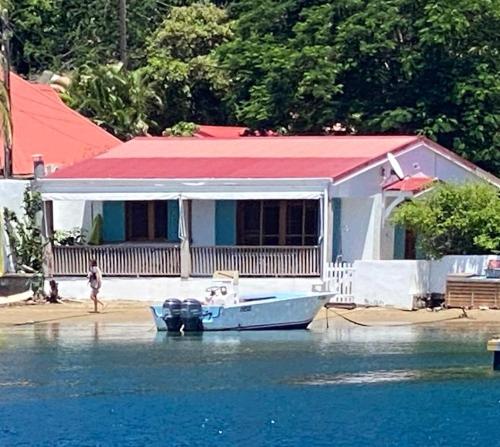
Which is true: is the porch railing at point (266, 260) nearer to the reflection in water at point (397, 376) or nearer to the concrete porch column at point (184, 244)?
the concrete porch column at point (184, 244)

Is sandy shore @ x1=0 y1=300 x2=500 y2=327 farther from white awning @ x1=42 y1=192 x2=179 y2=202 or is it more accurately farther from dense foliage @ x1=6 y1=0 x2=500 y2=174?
dense foliage @ x1=6 y1=0 x2=500 y2=174

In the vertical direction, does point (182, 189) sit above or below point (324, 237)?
above

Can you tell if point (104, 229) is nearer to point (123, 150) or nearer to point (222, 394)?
point (123, 150)

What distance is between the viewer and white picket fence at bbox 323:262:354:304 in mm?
40969

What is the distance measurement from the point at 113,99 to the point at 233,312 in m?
20.3

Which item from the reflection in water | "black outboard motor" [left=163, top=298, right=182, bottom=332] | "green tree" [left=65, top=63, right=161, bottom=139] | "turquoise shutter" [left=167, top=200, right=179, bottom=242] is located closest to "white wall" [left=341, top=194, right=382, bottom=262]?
"turquoise shutter" [left=167, top=200, right=179, bottom=242]

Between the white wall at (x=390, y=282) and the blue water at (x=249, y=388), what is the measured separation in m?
2.22

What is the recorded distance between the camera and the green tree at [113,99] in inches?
2179

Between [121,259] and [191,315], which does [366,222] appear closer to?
[121,259]

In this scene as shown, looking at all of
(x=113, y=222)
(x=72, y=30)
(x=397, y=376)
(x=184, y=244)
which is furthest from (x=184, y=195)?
(x=72, y=30)

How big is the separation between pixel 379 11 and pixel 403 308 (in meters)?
13.7

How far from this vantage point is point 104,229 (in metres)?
44.8

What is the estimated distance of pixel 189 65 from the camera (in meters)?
60.1

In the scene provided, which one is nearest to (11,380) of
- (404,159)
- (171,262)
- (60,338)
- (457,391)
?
(60,338)
